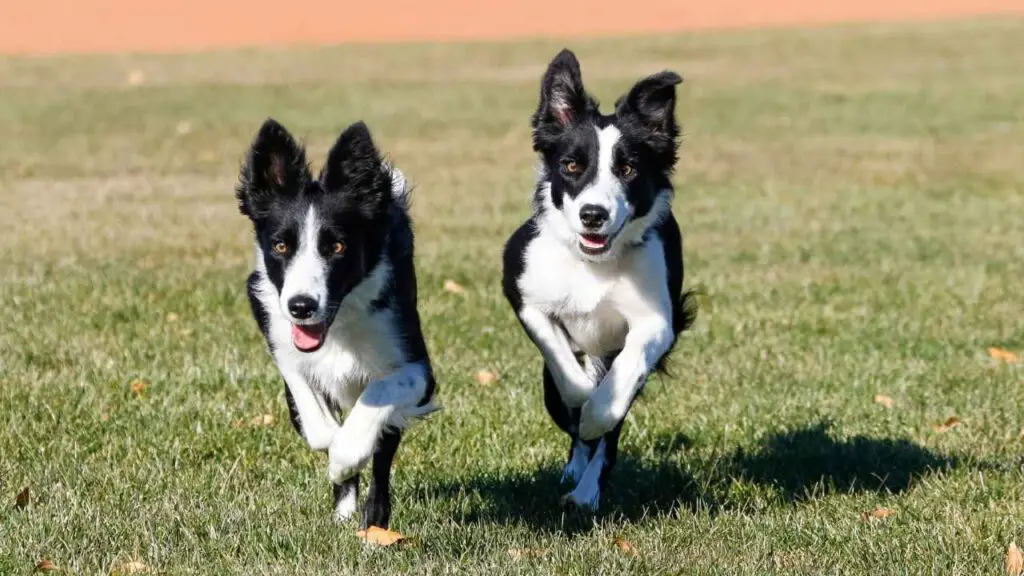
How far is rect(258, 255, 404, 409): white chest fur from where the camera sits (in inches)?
216

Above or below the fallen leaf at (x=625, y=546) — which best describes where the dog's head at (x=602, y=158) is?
above

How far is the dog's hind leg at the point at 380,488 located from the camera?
5.54 m

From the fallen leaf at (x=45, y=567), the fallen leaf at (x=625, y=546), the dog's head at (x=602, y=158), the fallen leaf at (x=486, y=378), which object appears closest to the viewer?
the fallen leaf at (x=45, y=567)

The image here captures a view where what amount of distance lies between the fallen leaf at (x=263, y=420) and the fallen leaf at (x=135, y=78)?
2797 centimetres

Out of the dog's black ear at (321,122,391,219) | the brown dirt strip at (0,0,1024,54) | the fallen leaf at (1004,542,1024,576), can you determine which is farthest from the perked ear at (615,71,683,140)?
the brown dirt strip at (0,0,1024,54)

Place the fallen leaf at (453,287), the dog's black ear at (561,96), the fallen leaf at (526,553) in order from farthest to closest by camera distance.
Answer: the fallen leaf at (453,287) → the dog's black ear at (561,96) → the fallen leaf at (526,553)

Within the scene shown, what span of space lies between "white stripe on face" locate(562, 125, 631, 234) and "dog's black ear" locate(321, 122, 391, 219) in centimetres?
86

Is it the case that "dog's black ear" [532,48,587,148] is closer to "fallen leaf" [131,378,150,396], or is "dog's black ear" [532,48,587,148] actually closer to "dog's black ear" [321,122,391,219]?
"dog's black ear" [321,122,391,219]

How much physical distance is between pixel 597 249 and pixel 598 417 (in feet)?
2.26

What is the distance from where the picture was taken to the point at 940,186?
18.7 meters

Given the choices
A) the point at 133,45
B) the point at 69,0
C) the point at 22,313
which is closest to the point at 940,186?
the point at 22,313

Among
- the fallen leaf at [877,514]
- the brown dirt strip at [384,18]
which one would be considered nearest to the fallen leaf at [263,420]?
the fallen leaf at [877,514]

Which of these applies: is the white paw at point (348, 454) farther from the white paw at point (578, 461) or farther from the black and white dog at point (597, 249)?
the white paw at point (578, 461)

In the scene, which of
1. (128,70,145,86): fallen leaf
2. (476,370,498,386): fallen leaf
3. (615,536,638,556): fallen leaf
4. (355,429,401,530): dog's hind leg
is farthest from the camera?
(128,70,145,86): fallen leaf
